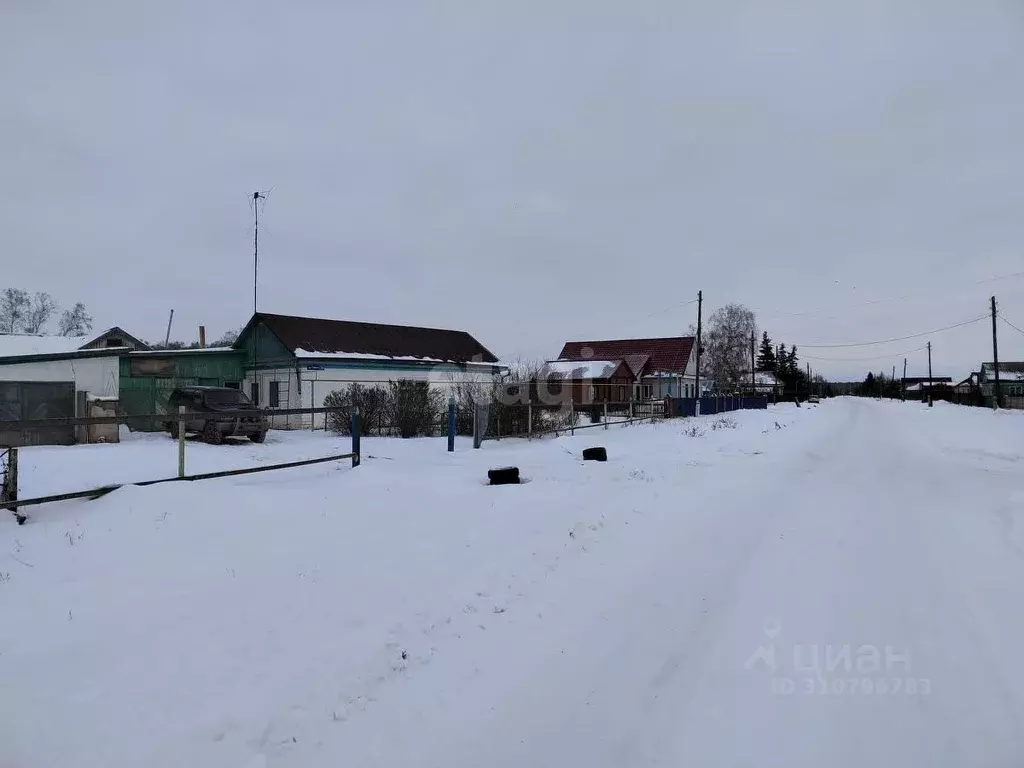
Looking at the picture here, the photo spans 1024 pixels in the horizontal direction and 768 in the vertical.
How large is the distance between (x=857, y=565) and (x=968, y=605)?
1.06 meters

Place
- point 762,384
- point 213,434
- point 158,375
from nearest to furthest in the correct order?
point 213,434
point 158,375
point 762,384

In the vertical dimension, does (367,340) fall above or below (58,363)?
above

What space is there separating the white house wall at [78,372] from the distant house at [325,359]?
5507 millimetres

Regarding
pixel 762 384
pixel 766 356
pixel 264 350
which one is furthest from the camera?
pixel 766 356

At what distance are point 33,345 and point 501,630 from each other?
71.3 feet

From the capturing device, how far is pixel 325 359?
25.3 m

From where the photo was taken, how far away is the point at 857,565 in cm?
588

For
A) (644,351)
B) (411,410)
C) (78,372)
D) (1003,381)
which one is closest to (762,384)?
(1003,381)

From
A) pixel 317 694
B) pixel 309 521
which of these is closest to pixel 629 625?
pixel 317 694

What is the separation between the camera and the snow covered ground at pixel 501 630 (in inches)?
124

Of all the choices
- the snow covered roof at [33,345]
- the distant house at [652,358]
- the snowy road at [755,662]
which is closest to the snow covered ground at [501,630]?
the snowy road at [755,662]

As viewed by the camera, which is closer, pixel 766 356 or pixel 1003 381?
pixel 1003 381

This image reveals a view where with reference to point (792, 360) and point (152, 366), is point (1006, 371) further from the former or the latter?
point (152, 366)

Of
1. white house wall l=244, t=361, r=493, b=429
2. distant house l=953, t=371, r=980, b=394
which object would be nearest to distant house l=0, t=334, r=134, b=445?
white house wall l=244, t=361, r=493, b=429
